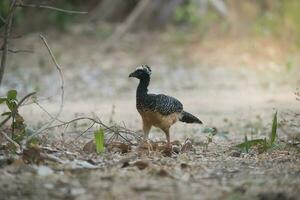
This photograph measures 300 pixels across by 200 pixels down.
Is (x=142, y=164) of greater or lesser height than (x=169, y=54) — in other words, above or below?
below

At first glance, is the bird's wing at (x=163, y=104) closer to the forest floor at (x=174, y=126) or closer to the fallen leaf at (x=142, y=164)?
the forest floor at (x=174, y=126)

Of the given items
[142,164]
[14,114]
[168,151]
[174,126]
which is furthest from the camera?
[174,126]

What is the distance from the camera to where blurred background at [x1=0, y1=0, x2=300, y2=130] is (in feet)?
34.8

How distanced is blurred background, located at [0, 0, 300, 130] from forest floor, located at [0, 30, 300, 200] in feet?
0.10

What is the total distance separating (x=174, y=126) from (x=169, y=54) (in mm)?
6190

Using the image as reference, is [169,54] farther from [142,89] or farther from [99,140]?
[99,140]

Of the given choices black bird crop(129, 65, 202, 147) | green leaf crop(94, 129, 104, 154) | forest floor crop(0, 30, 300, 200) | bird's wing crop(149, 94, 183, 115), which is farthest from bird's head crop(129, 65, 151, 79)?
green leaf crop(94, 129, 104, 154)

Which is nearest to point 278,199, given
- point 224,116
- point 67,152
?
point 67,152

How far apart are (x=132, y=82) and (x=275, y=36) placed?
11.3 ft

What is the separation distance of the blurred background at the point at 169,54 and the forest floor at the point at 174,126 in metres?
0.03

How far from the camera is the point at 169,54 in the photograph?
540 inches

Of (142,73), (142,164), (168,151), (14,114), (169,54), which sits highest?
(169,54)

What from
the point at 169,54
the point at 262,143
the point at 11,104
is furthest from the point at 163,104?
the point at 169,54

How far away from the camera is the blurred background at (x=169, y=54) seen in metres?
10.6
